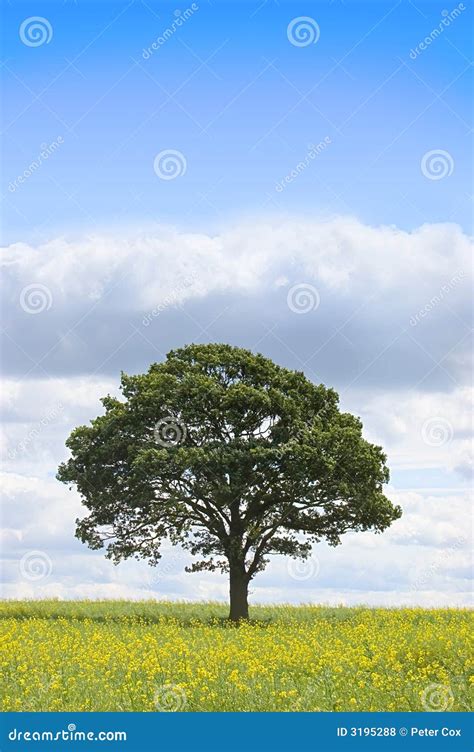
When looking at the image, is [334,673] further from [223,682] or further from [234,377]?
[234,377]

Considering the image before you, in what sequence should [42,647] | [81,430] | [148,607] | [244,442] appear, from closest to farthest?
[42,647] → [244,442] → [81,430] → [148,607]

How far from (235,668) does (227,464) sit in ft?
43.2

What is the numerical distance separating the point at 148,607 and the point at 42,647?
18623 mm

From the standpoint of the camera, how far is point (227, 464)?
34.2 meters

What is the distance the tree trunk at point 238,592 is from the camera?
37.3 meters

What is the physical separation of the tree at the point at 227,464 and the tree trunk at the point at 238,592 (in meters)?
0.05

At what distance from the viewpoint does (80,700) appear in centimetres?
1839
